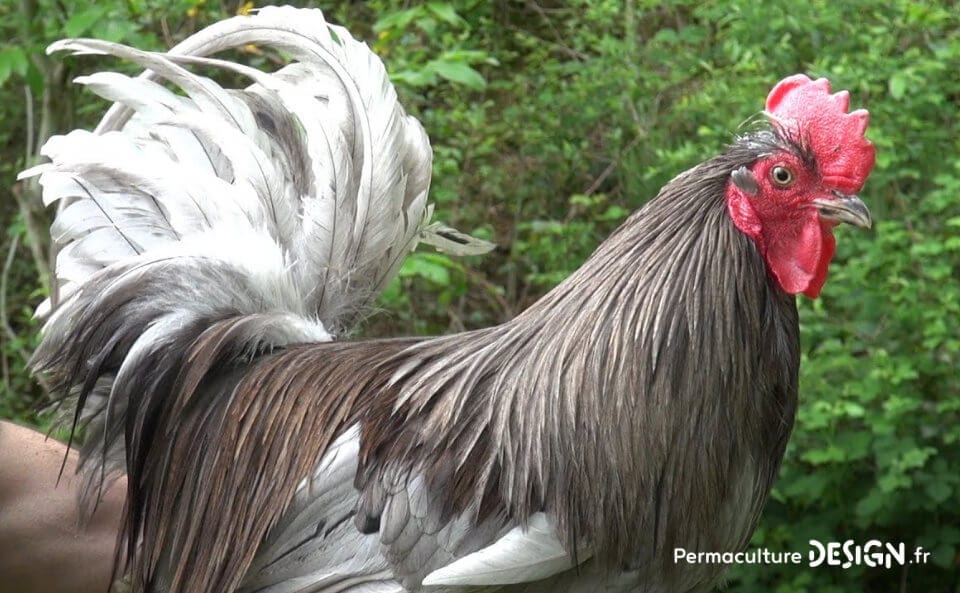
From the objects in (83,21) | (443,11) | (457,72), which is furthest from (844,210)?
(83,21)

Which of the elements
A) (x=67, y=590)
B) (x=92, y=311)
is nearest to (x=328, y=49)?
(x=92, y=311)

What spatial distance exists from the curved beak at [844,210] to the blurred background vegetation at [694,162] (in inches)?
71.0

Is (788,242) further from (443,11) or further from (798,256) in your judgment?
(443,11)

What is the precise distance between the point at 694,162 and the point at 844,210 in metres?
2.52

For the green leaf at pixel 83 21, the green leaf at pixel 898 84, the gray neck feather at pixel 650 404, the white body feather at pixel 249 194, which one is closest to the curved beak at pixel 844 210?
the gray neck feather at pixel 650 404

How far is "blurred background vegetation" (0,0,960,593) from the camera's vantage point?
479 cm

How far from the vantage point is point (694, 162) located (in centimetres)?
540

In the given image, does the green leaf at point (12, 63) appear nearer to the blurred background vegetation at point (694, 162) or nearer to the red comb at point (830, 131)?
the blurred background vegetation at point (694, 162)

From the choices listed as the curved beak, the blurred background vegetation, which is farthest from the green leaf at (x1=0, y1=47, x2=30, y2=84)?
the curved beak

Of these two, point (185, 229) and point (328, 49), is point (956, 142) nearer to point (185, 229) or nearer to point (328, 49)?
point (328, 49)

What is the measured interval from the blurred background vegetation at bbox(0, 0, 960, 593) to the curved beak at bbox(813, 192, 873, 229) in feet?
5.92

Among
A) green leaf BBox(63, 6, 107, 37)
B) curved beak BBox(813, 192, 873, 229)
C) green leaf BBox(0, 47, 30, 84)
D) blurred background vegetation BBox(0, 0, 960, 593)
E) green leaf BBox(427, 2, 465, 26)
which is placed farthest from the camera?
blurred background vegetation BBox(0, 0, 960, 593)

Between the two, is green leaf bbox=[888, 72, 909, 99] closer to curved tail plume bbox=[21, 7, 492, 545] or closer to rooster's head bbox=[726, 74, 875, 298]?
rooster's head bbox=[726, 74, 875, 298]

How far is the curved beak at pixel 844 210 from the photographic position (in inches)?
114
